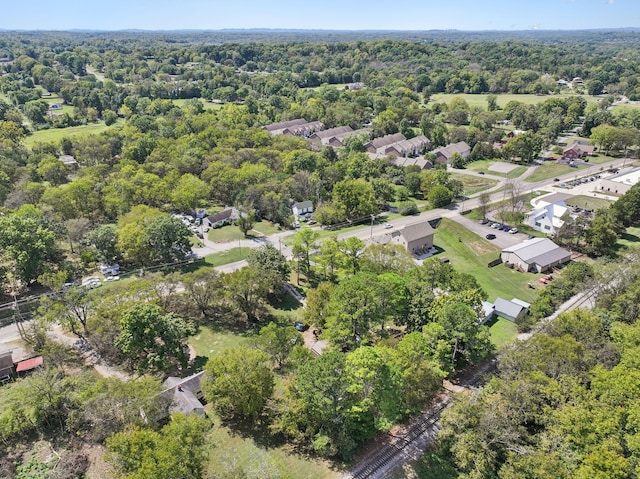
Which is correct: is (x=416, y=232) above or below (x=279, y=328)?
below

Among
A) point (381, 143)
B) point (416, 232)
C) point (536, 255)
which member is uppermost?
point (381, 143)

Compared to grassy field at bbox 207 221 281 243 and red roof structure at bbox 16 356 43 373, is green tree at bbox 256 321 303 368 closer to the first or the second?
red roof structure at bbox 16 356 43 373

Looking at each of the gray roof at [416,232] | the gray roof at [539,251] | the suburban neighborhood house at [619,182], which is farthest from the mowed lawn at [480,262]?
the suburban neighborhood house at [619,182]

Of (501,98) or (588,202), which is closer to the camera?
(588,202)

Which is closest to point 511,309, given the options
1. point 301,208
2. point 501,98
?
point 301,208

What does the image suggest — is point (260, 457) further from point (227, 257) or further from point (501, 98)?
point (501, 98)

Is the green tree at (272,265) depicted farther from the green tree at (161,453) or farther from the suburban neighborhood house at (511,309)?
the suburban neighborhood house at (511,309)

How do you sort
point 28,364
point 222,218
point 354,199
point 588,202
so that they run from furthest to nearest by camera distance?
point 588,202, point 354,199, point 222,218, point 28,364
